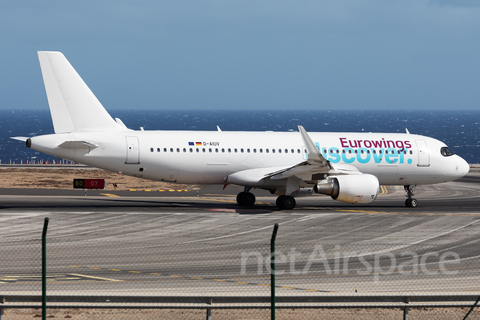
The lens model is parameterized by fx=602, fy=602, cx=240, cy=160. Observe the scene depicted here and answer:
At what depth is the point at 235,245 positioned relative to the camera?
21.5 metres

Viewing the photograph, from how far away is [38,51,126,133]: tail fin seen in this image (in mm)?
29953

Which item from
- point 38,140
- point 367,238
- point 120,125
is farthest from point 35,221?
point 367,238

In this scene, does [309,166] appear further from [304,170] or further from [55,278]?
[55,278]

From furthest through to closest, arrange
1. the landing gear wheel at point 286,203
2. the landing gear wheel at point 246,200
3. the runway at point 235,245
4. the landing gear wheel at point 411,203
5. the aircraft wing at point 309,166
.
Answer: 1. the landing gear wheel at point 411,203
2. the landing gear wheel at point 246,200
3. the landing gear wheel at point 286,203
4. the aircraft wing at point 309,166
5. the runway at point 235,245

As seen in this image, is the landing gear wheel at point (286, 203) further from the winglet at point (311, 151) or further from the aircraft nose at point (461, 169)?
the aircraft nose at point (461, 169)

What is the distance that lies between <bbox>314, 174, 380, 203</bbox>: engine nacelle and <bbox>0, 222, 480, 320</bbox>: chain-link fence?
734cm

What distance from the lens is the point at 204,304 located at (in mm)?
10969

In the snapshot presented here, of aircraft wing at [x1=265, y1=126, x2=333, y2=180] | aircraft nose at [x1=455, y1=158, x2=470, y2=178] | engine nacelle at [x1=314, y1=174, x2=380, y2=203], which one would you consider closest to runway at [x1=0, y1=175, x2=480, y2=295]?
engine nacelle at [x1=314, y1=174, x2=380, y2=203]

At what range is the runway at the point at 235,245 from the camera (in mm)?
15930

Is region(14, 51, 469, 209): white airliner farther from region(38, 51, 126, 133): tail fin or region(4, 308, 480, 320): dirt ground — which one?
region(4, 308, 480, 320): dirt ground

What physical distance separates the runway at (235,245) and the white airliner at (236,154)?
5.26 ft

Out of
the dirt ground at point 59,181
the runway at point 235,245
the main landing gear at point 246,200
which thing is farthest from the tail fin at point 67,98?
the dirt ground at point 59,181

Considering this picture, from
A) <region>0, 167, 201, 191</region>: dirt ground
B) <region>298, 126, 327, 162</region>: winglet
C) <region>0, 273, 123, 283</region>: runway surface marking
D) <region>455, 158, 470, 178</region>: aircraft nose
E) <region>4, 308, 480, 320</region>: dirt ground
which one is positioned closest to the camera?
<region>4, 308, 480, 320</region>: dirt ground

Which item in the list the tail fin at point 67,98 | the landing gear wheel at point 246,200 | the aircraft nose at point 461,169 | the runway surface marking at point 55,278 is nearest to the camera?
the runway surface marking at point 55,278
